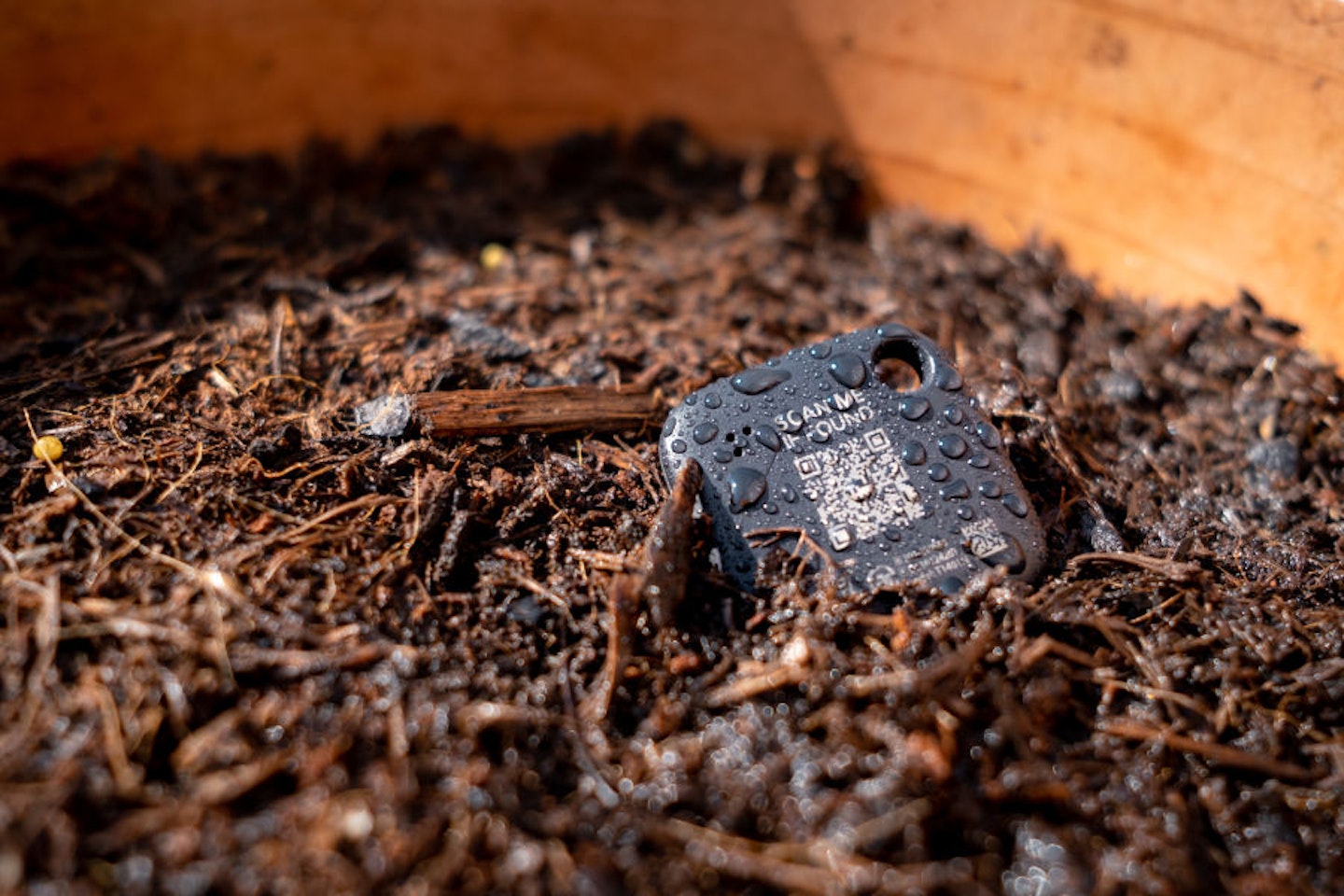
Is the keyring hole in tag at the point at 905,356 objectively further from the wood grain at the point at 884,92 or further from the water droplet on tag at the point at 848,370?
the wood grain at the point at 884,92

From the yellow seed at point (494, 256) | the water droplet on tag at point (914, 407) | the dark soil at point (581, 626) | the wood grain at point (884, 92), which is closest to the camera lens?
the dark soil at point (581, 626)

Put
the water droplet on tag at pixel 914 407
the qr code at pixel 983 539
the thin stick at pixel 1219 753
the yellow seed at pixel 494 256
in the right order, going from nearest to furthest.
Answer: the thin stick at pixel 1219 753 < the qr code at pixel 983 539 < the water droplet on tag at pixel 914 407 < the yellow seed at pixel 494 256

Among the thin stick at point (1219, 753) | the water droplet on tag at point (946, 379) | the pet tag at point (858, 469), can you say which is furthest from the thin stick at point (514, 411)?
the thin stick at point (1219, 753)

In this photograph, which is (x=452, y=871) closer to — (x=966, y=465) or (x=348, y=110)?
(x=966, y=465)

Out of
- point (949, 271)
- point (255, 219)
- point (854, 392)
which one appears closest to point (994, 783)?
point (854, 392)

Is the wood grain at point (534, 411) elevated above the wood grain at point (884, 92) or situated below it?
below

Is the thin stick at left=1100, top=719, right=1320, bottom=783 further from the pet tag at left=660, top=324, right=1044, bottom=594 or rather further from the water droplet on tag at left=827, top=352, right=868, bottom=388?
the water droplet on tag at left=827, top=352, right=868, bottom=388

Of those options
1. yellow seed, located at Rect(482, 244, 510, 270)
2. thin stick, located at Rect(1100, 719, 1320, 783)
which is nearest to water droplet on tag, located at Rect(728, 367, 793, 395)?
thin stick, located at Rect(1100, 719, 1320, 783)
